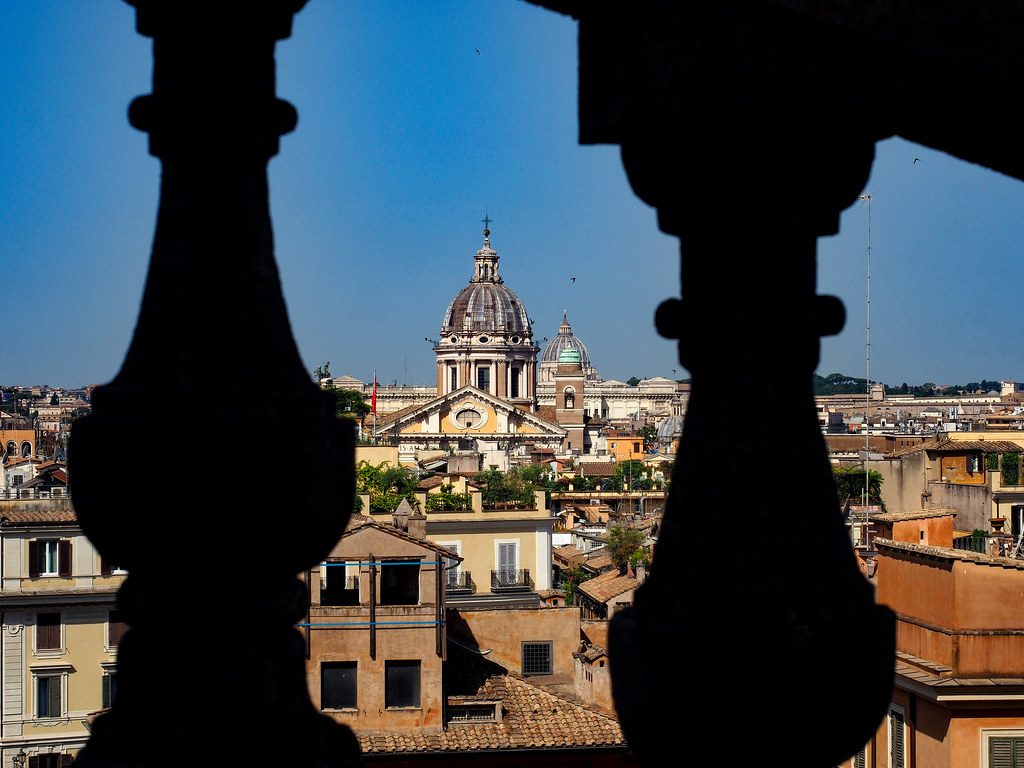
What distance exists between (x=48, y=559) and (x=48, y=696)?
6.24 feet

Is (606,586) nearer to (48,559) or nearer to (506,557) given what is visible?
(506,557)

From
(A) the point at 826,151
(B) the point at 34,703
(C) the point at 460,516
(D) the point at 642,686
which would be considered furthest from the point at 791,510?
(C) the point at 460,516

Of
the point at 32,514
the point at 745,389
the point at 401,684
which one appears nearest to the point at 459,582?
the point at 32,514

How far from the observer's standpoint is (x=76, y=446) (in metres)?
1.37

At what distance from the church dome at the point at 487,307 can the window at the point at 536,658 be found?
6369 centimetres

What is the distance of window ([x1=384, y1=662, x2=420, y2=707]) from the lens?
13.8m

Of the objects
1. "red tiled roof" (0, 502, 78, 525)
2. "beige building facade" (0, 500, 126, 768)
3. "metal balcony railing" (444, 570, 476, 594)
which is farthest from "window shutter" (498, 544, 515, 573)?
"red tiled roof" (0, 502, 78, 525)

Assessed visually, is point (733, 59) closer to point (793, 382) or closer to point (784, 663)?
point (793, 382)

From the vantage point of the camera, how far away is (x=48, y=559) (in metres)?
18.2

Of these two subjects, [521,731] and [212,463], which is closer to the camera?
[212,463]

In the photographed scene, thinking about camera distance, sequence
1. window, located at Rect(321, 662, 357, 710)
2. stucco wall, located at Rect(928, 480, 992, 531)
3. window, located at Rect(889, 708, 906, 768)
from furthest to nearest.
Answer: stucco wall, located at Rect(928, 480, 992, 531)
window, located at Rect(321, 662, 357, 710)
window, located at Rect(889, 708, 906, 768)

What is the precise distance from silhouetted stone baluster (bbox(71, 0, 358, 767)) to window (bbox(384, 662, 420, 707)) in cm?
1267

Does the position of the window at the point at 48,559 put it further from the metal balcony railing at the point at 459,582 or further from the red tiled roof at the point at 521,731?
the red tiled roof at the point at 521,731

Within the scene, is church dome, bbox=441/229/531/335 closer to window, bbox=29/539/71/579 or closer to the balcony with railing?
the balcony with railing
